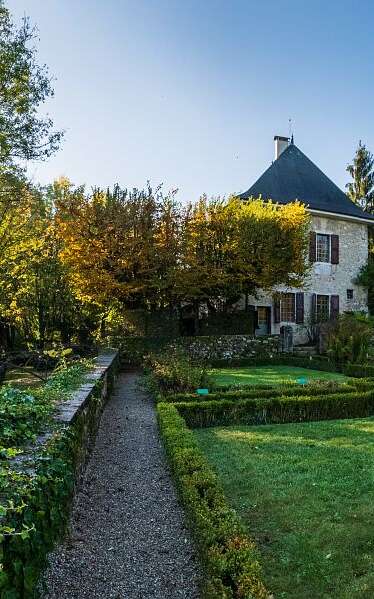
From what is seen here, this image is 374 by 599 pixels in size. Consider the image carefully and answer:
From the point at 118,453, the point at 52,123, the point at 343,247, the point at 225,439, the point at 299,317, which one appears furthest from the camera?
the point at 343,247

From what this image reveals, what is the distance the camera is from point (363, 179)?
32781 millimetres

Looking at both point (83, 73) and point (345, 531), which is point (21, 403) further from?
point (83, 73)

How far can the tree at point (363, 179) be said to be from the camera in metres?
32.6

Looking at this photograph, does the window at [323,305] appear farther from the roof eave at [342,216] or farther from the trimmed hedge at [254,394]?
the trimmed hedge at [254,394]

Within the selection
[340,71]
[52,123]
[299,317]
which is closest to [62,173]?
[52,123]

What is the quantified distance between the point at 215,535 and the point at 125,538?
1076 mm

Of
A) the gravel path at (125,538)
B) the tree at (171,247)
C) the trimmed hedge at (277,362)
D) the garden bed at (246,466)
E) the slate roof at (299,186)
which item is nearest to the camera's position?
the garden bed at (246,466)

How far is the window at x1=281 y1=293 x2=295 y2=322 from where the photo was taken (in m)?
21.8

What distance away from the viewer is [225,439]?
6922 mm

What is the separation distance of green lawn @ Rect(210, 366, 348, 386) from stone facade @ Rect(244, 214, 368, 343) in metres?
5.72

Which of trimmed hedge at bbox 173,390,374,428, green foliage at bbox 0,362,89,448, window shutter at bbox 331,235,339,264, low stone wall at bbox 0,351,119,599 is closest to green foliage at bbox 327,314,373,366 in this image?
trimmed hedge at bbox 173,390,374,428

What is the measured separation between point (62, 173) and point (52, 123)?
15.5 meters

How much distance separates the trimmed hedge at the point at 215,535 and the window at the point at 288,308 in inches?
681

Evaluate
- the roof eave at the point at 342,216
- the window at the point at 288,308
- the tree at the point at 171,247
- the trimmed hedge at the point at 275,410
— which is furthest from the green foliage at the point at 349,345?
the roof eave at the point at 342,216
